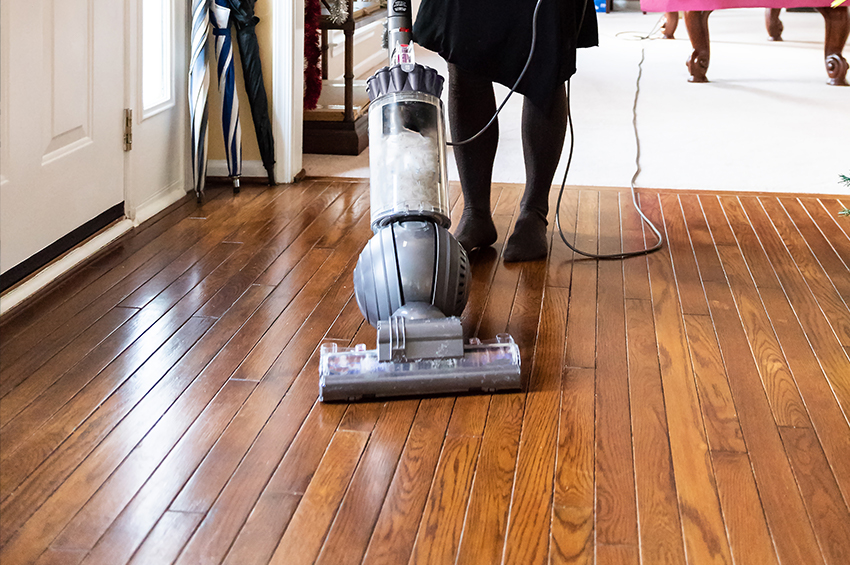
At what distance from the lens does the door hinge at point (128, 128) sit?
210 cm

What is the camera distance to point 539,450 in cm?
118

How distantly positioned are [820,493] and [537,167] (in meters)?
1.02

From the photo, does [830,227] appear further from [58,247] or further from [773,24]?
[773,24]

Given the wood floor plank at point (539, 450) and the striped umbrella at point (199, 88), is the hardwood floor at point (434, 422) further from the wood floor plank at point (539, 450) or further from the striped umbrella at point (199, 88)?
the striped umbrella at point (199, 88)

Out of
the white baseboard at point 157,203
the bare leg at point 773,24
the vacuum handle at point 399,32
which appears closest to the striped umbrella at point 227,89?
the white baseboard at point 157,203

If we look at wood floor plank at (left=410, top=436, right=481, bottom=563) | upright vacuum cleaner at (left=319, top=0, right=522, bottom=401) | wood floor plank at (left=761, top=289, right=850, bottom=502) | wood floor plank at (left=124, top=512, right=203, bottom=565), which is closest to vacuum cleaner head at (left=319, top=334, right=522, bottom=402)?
upright vacuum cleaner at (left=319, top=0, right=522, bottom=401)

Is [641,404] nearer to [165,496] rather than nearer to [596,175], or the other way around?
[165,496]

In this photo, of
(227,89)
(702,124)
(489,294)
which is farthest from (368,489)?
(702,124)

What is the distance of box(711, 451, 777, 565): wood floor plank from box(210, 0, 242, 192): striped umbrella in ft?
5.57

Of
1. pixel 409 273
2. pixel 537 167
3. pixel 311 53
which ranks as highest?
pixel 311 53

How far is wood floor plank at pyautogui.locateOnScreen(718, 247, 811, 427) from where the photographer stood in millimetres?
1297

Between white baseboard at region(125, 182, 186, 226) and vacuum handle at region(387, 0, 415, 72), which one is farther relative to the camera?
white baseboard at region(125, 182, 186, 226)

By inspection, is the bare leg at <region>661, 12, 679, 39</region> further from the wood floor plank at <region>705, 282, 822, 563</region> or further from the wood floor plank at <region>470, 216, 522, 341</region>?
the wood floor plank at <region>705, 282, 822, 563</region>

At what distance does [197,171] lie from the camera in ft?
7.77
